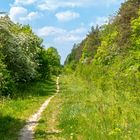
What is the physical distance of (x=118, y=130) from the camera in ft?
47.5

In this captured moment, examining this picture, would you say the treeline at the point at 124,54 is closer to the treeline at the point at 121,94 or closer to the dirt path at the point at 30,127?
the treeline at the point at 121,94

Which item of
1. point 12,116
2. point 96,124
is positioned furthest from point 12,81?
point 96,124

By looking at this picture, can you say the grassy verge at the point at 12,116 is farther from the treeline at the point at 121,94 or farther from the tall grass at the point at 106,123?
the treeline at the point at 121,94

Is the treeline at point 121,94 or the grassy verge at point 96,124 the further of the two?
the treeline at point 121,94

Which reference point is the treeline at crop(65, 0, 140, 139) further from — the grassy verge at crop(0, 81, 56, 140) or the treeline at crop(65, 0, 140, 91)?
the grassy verge at crop(0, 81, 56, 140)

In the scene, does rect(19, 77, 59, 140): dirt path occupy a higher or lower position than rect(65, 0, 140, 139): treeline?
lower

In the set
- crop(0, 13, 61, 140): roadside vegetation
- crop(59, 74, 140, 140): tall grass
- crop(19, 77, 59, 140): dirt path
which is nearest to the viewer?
crop(59, 74, 140, 140): tall grass

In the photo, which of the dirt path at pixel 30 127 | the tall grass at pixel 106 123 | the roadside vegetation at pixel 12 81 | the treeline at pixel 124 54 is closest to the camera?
the tall grass at pixel 106 123

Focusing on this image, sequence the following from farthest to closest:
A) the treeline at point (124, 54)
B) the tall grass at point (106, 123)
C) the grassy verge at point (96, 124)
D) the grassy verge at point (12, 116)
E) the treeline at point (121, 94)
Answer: the treeline at point (124, 54) → the grassy verge at point (12, 116) → the treeline at point (121, 94) → the grassy verge at point (96, 124) → the tall grass at point (106, 123)

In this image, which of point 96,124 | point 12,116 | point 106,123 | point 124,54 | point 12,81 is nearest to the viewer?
point 106,123

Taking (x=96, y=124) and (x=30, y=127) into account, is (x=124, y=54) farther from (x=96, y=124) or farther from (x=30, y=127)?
(x=96, y=124)

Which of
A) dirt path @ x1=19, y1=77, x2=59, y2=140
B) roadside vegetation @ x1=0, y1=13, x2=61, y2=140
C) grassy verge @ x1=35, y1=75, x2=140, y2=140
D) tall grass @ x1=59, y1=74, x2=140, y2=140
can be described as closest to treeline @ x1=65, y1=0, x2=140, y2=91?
tall grass @ x1=59, y1=74, x2=140, y2=140

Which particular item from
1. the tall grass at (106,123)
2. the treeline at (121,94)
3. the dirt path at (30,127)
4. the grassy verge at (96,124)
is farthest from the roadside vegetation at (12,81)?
the treeline at (121,94)

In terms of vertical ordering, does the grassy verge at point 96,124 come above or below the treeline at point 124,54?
below
